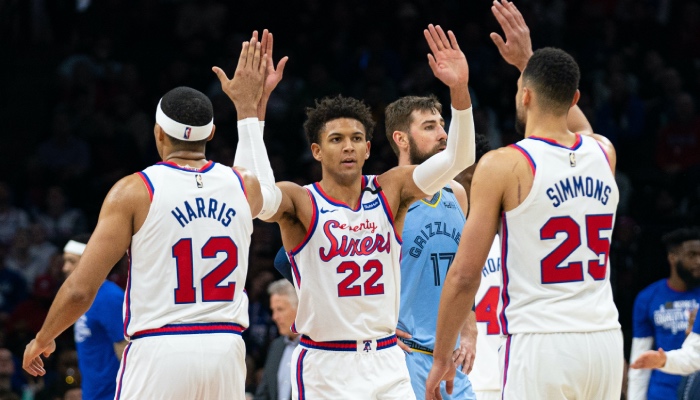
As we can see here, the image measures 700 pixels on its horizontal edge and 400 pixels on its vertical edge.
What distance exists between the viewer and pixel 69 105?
15625 millimetres

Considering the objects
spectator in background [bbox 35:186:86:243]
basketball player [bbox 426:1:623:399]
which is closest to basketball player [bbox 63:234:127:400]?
basketball player [bbox 426:1:623:399]

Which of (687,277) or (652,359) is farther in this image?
(687,277)

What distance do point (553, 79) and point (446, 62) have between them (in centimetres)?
84

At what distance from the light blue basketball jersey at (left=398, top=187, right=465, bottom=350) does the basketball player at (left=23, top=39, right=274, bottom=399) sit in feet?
5.13

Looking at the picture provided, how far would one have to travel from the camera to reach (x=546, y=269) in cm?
534

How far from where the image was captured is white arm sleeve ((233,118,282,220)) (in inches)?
247

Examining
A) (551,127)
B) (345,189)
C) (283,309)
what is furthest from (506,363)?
(283,309)

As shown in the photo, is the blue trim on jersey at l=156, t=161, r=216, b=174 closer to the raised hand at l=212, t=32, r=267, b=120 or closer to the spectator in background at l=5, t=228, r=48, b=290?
the raised hand at l=212, t=32, r=267, b=120

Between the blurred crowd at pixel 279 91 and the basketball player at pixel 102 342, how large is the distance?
138 inches

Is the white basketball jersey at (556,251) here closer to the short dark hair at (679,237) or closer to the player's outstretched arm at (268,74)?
the player's outstretched arm at (268,74)

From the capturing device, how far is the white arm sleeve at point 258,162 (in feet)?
20.6

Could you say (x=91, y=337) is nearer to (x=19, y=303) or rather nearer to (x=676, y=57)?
(x=19, y=303)

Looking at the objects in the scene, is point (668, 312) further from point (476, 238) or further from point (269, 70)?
point (476, 238)

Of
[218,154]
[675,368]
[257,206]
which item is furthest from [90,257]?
[218,154]
